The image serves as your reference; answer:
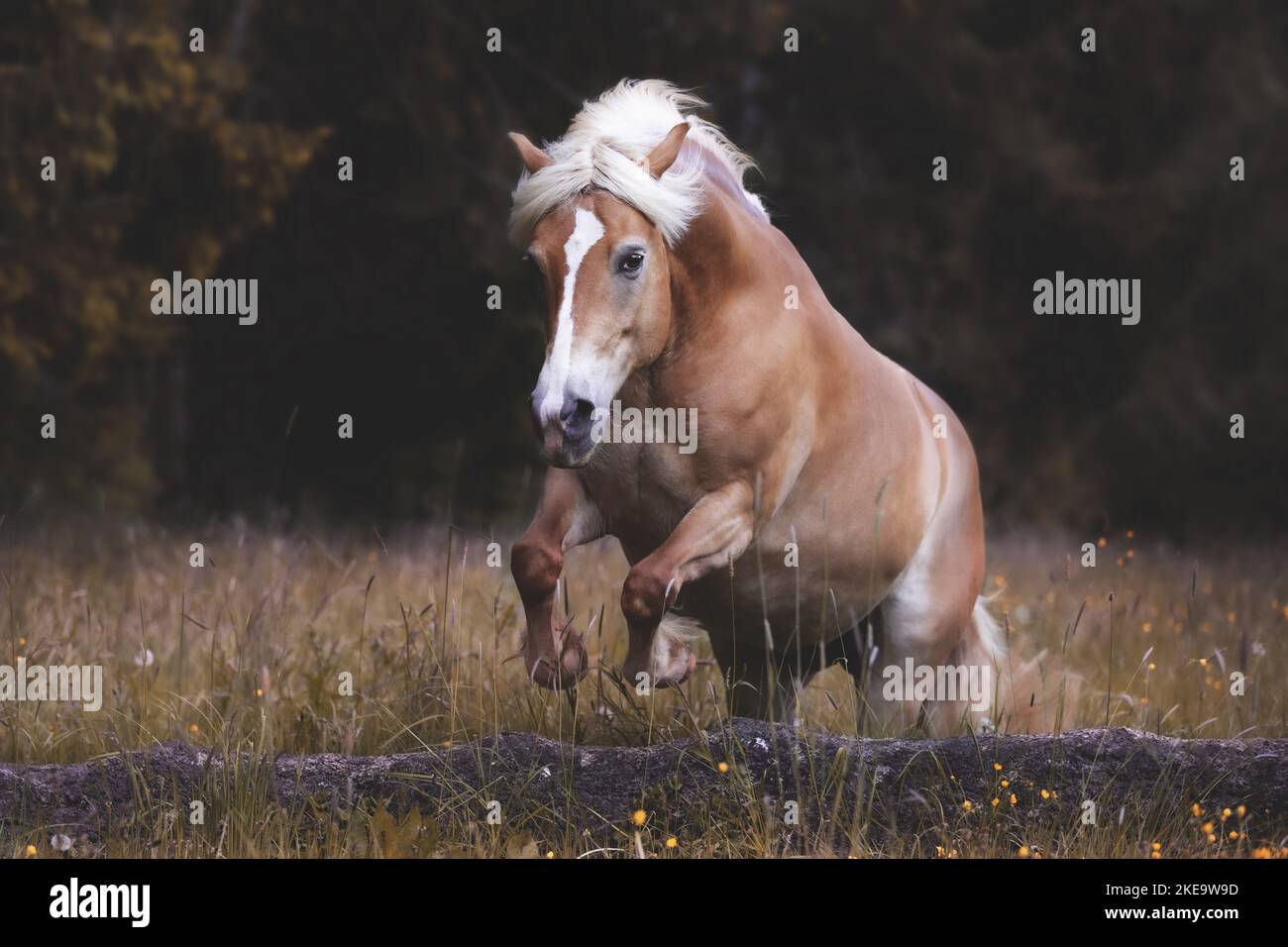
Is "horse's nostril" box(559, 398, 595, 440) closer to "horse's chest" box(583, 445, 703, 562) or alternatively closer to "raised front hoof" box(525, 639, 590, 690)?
"horse's chest" box(583, 445, 703, 562)

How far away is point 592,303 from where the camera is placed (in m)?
4.35

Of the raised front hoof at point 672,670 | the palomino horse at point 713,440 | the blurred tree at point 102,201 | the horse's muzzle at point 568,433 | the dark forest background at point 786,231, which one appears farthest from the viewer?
the dark forest background at point 786,231

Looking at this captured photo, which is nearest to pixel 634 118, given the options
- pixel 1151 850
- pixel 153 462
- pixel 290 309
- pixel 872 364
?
pixel 872 364

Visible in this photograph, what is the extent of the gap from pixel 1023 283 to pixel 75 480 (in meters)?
8.03

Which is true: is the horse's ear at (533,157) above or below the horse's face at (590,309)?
above

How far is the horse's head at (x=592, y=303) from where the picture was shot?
13.7 feet

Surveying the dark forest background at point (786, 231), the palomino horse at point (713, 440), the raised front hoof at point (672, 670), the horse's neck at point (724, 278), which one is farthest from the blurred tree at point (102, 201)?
the raised front hoof at point (672, 670)

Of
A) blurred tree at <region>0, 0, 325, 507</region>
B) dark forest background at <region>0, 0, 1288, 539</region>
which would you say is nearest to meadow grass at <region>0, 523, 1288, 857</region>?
blurred tree at <region>0, 0, 325, 507</region>

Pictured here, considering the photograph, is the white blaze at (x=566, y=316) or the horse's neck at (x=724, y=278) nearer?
the white blaze at (x=566, y=316)

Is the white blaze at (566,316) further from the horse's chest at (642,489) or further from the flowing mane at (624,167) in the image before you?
the horse's chest at (642,489)

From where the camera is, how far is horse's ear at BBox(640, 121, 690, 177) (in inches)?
182

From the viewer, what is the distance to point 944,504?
19.1 feet

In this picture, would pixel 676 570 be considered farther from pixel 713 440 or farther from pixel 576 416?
pixel 576 416

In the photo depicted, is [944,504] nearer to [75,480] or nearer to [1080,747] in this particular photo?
[1080,747]
